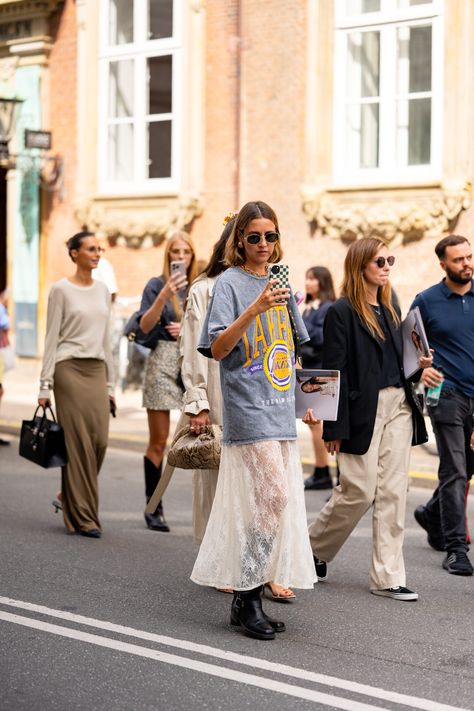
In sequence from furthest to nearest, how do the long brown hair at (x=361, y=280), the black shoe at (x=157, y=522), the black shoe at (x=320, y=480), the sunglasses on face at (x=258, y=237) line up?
the black shoe at (x=320, y=480) < the black shoe at (x=157, y=522) < the long brown hair at (x=361, y=280) < the sunglasses on face at (x=258, y=237)

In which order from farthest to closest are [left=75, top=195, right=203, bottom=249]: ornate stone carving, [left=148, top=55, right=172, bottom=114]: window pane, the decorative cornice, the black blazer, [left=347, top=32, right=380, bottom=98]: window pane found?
the decorative cornice, [left=148, top=55, right=172, bottom=114]: window pane, [left=75, top=195, right=203, bottom=249]: ornate stone carving, [left=347, top=32, right=380, bottom=98]: window pane, the black blazer

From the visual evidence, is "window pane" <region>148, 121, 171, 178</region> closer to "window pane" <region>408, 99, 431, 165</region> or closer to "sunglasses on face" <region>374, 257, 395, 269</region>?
"window pane" <region>408, 99, 431, 165</region>

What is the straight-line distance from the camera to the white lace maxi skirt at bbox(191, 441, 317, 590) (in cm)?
600

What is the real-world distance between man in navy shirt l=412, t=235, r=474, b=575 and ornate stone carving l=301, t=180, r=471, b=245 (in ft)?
23.6

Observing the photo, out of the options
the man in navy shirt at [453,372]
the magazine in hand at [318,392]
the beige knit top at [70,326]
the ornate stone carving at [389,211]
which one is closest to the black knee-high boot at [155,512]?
the beige knit top at [70,326]

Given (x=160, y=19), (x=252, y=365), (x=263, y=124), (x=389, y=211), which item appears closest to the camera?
(x=252, y=365)

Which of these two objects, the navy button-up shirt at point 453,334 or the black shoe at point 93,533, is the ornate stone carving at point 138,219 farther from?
the navy button-up shirt at point 453,334

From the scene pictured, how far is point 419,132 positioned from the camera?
1588 cm

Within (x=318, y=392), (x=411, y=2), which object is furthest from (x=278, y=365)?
(x=411, y=2)

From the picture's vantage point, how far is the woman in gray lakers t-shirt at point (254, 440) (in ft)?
19.6

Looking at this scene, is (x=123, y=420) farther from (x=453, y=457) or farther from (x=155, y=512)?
(x=453, y=457)

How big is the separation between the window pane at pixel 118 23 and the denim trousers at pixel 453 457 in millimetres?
12308

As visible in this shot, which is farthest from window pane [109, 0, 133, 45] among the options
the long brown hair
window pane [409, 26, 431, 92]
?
the long brown hair

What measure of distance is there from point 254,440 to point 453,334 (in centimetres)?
232
